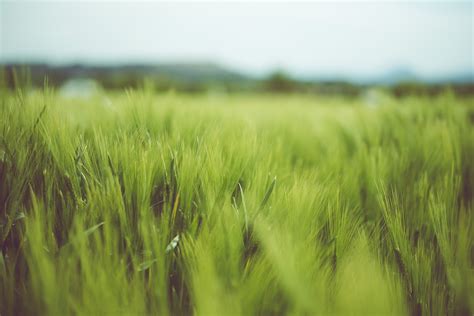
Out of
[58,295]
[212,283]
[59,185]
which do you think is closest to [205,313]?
[212,283]

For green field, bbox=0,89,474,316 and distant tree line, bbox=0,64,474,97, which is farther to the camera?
distant tree line, bbox=0,64,474,97

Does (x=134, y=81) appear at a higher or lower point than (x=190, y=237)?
higher

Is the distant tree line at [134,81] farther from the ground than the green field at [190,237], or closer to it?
farther from the ground

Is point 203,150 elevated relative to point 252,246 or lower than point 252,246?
elevated

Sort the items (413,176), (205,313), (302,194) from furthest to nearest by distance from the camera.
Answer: (413,176) < (302,194) < (205,313)

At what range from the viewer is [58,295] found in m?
0.25

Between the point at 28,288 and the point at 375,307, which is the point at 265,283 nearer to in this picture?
the point at 375,307

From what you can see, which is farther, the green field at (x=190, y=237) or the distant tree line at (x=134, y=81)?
the distant tree line at (x=134, y=81)

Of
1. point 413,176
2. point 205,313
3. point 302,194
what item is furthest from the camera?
point 413,176

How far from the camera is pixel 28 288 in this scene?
30cm

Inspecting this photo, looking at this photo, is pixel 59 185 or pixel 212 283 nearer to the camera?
pixel 212 283

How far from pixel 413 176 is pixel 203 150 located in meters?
0.43

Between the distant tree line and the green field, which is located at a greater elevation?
the distant tree line

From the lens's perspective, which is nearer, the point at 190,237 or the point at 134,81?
the point at 190,237
